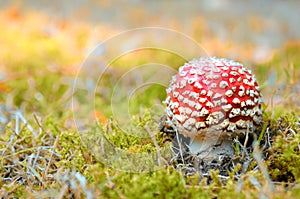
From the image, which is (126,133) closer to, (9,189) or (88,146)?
(88,146)

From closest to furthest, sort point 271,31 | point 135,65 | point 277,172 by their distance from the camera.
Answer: point 277,172 < point 135,65 < point 271,31

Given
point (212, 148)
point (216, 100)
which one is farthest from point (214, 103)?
point (212, 148)

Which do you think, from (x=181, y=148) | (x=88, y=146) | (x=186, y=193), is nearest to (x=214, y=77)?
(x=181, y=148)

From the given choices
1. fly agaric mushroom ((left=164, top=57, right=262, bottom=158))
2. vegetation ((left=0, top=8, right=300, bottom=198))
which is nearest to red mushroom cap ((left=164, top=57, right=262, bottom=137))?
fly agaric mushroom ((left=164, top=57, right=262, bottom=158))

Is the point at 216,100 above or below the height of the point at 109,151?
above

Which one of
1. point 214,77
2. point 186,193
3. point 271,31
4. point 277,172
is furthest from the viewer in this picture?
point 271,31

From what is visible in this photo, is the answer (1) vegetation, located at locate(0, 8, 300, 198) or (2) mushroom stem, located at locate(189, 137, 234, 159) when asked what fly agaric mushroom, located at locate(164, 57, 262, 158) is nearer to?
(2) mushroom stem, located at locate(189, 137, 234, 159)

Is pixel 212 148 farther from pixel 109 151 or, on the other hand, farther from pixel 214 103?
pixel 109 151
